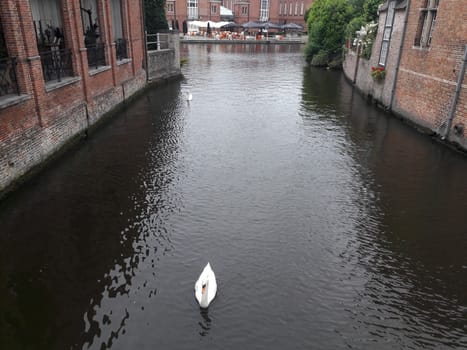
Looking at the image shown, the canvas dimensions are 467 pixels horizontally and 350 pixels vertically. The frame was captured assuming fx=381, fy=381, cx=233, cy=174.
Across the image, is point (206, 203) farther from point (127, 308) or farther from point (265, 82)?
point (265, 82)

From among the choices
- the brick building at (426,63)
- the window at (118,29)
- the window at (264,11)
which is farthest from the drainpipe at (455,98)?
the window at (264,11)

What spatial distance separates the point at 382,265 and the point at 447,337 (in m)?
1.83

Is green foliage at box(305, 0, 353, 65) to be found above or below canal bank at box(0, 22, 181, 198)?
above

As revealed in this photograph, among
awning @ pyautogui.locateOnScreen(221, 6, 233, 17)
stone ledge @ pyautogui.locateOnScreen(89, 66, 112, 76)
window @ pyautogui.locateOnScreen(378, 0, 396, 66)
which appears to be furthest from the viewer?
awning @ pyautogui.locateOnScreen(221, 6, 233, 17)

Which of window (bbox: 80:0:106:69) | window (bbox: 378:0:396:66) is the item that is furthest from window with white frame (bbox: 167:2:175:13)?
window (bbox: 378:0:396:66)

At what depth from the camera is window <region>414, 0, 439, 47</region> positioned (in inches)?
601

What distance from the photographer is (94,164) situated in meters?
11.9

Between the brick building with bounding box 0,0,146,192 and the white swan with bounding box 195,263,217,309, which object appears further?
the brick building with bounding box 0,0,146,192

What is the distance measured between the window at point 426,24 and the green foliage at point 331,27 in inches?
815

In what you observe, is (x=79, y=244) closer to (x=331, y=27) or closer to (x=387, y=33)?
(x=387, y=33)

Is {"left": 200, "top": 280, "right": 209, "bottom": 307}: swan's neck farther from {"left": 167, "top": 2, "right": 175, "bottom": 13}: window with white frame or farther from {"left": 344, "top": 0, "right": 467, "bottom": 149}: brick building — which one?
{"left": 167, "top": 2, "right": 175, "bottom": 13}: window with white frame

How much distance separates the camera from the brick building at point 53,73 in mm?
9625

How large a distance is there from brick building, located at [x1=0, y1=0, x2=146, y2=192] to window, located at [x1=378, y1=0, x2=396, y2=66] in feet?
44.7

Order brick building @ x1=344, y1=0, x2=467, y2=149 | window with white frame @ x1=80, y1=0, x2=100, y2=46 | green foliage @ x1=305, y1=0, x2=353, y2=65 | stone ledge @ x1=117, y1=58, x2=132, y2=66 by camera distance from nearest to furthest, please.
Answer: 1. brick building @ x1=344, y1=0, x2=467, y2=149
2. window with white frame @ x1=80, y1=0, x2=100, y2=46
3. stone ledge @ x1=117, y1=58, x2=132, y2=66
4. green foliage @ x1=305, y1=0, x2=353, y2=65
